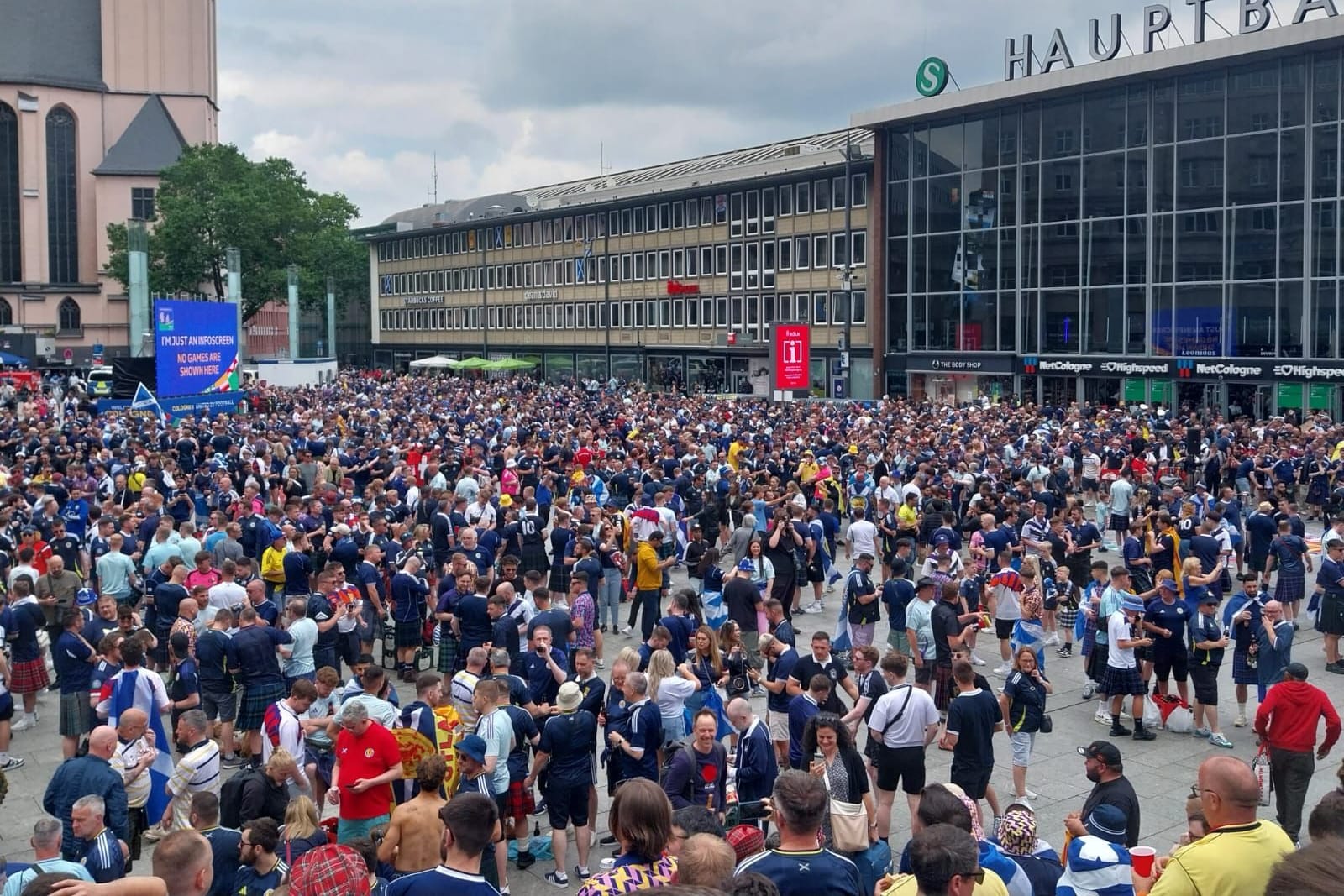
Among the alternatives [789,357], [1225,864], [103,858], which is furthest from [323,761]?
[789,357]

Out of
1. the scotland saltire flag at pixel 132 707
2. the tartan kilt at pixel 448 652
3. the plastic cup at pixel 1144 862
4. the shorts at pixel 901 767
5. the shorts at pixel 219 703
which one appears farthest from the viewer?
the tartan kilt at pixel 448 652

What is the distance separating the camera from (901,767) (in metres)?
8.58

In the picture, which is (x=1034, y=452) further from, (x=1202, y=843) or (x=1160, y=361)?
(x=1160, y=361)

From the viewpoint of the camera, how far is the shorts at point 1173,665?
1147 centimetres

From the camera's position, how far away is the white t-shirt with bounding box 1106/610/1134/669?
37.2 ft

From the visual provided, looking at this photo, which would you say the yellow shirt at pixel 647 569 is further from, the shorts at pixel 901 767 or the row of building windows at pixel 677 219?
the row of building windows at pixel 677 219

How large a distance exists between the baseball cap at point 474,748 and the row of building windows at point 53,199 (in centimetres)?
8652

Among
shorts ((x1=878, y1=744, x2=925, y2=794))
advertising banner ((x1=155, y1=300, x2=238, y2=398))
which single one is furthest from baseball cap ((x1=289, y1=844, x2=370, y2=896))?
advertising banner ((x1=155, y1=300, x2=238, y2=398))

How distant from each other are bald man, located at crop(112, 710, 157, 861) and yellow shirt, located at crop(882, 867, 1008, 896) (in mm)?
5428

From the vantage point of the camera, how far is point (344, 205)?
86.9m

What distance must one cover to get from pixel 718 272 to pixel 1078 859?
58.8 metres

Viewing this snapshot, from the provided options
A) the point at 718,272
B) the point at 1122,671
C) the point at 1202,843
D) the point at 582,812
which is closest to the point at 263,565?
the point at 582,812

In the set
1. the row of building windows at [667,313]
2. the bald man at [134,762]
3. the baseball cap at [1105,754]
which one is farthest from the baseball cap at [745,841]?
the row of building windows at [667,313]

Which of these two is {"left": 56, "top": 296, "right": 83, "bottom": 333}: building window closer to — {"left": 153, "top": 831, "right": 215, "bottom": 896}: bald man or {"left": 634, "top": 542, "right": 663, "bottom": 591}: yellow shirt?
{"left": 634, "top": 542, "right": 663, "bottom": 591}: yellow shirt
